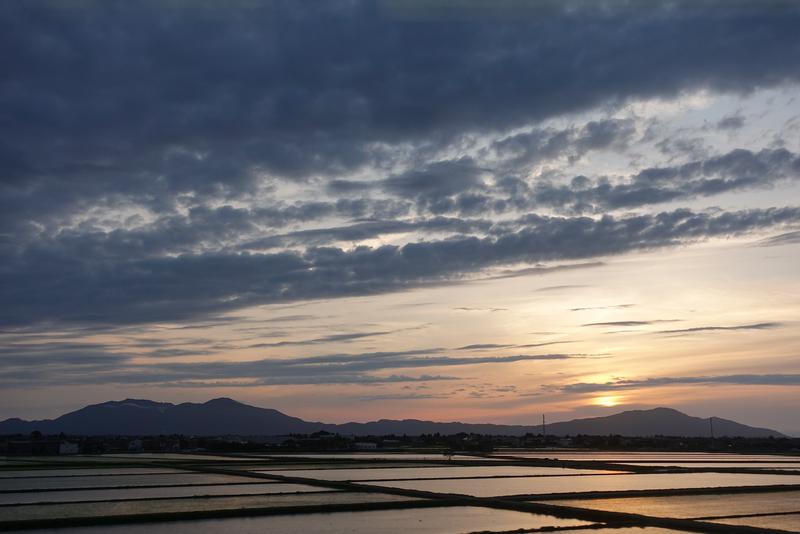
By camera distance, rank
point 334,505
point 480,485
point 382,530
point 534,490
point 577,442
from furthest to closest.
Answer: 1. point 577,442
2. point 480,485
3. point 534,490
4. point 334,505
5. point 382,530

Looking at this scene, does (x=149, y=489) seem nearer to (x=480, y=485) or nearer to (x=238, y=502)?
(x=238, y=502)

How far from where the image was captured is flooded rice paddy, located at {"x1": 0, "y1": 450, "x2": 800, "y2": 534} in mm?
20422

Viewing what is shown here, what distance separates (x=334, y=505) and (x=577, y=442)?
325 ft

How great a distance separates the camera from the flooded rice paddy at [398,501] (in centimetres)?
2042

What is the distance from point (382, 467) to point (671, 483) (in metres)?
19.1

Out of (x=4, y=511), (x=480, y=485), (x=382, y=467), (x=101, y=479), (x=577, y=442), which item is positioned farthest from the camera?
(x=577, y=442)

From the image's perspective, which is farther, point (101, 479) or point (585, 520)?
point (101, 479)

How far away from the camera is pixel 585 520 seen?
71.4 ft

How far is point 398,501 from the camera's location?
26172 mm

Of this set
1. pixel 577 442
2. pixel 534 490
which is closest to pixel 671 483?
pixel 534 490

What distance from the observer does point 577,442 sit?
118m

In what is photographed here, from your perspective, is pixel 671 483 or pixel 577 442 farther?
pixel 577 442

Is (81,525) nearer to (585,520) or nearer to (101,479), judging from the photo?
(585,520)

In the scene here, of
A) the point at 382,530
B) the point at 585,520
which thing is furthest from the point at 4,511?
the point at 585,520
